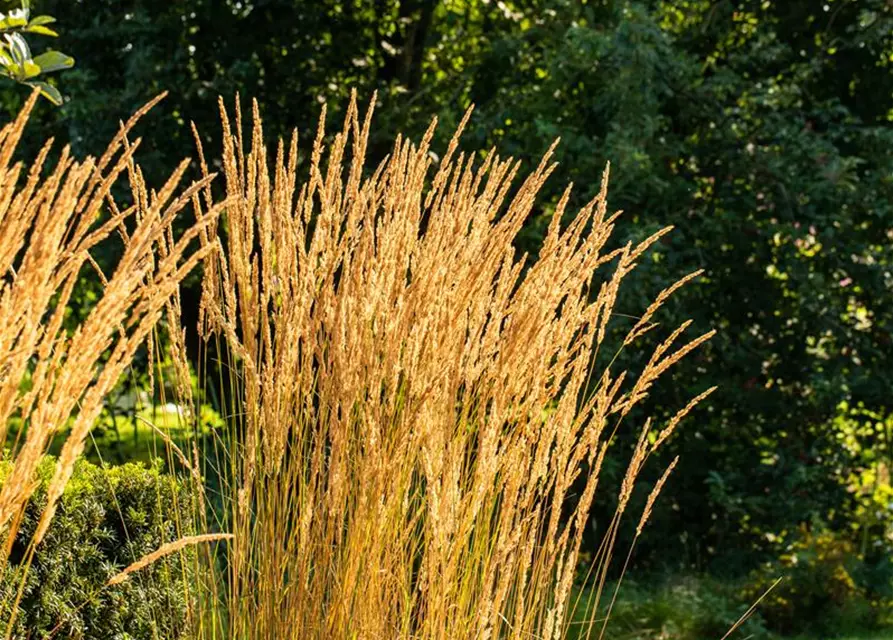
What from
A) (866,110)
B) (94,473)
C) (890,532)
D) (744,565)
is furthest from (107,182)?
(866,110)

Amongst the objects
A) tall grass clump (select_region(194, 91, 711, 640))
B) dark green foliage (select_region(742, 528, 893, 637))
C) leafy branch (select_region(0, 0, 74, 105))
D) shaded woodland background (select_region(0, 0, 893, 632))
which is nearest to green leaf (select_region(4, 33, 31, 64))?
leafy branch (select_region(0, 0, 74, 105))

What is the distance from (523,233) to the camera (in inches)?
224

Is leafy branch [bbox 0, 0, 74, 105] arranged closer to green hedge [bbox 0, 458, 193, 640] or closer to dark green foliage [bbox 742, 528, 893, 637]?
green hedge [bbox 0, 458, 193, 640]

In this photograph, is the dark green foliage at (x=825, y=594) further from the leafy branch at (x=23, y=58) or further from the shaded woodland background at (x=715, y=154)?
the leafy branch at (x=23, y=58)

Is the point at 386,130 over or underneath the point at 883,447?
over

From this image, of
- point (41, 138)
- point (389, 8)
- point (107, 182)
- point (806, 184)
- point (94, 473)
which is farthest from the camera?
point (389, 8)

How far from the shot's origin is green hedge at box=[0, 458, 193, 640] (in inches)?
110

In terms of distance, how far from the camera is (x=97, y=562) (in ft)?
9.76

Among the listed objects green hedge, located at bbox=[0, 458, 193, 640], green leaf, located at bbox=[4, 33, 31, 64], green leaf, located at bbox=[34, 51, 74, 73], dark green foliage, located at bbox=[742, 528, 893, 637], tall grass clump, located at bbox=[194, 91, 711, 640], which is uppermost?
green leaf, located at bbox=[4, 33, 31, 64]

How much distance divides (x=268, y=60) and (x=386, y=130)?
83cm

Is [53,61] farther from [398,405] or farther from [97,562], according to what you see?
[97,562]

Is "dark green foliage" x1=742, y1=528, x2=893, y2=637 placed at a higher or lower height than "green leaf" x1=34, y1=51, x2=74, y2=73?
lower

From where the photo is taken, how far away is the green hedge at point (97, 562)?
9.18 feet

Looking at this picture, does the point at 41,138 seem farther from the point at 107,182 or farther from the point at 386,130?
the point at 107,182
